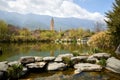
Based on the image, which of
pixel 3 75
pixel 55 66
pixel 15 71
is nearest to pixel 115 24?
pixel 55 66

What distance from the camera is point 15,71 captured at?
13.2 m

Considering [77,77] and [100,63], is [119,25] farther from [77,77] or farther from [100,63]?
[77,77]

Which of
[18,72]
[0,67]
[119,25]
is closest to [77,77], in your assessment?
[18,72]

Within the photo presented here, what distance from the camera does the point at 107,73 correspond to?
48.5ft

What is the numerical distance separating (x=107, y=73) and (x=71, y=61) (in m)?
3.05

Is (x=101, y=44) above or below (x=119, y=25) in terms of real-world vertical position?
below

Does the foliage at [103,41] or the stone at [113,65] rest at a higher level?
the foliage at [103,41]

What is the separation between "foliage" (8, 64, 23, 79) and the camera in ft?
42.6

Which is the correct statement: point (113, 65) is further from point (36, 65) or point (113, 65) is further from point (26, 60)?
point (26, 60)

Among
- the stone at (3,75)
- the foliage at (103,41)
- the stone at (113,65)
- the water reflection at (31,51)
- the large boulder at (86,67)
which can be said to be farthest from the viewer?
the foliage at (103,41)

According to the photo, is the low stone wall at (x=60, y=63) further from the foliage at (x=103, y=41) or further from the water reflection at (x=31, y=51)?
the foliage at (x=103, y=41)

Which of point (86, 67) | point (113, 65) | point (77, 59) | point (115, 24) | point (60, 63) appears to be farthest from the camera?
point (115, 24)

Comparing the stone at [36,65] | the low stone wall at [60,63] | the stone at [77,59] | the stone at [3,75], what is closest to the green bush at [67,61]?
the low stone wall at [60,63]

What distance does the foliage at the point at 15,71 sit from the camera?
42.6ft
